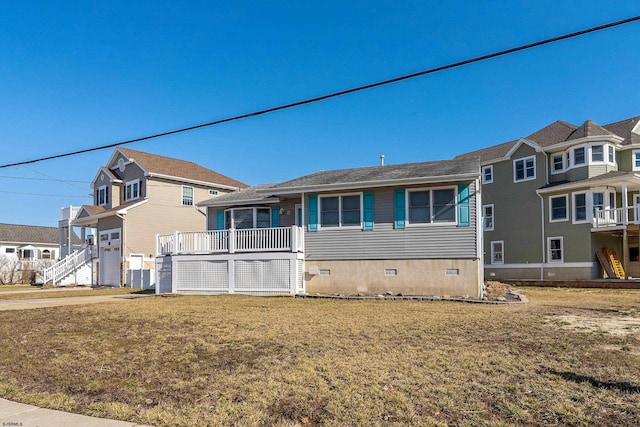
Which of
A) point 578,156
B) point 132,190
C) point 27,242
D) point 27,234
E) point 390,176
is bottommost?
point 27,242

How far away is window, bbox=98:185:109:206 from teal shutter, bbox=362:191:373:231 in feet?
68.0

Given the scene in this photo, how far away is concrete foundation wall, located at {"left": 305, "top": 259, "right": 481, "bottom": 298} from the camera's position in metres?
15.5

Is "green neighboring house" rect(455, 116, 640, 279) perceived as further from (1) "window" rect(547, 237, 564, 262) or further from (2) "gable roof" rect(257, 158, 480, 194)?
(2) "gable roof" rect(257, 158, 480, 194)

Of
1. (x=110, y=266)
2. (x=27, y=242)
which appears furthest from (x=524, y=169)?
(x=27, y=242)

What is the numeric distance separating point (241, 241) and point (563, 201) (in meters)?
18.0

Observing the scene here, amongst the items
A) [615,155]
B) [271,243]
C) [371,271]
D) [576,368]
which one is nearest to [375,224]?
[371,271]

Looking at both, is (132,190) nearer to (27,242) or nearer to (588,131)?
(27,242)

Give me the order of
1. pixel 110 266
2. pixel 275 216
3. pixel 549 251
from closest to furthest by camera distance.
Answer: pixel 275 216 < pixel 549 251 < pixel 110 266

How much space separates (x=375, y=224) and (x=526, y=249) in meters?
14.2

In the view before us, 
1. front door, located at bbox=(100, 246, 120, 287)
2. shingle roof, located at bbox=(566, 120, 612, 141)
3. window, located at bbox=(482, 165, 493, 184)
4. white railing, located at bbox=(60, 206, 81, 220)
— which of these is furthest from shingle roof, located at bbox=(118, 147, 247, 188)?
shingle roof, located at bbox=(566, 120, 612, 141)

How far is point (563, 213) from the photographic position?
25.2 m

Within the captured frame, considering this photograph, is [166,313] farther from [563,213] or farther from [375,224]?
[563,213]

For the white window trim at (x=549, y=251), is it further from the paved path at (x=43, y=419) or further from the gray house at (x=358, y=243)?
the paved path at (x=43, y=419)

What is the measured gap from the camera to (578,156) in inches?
984
